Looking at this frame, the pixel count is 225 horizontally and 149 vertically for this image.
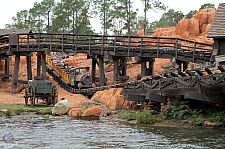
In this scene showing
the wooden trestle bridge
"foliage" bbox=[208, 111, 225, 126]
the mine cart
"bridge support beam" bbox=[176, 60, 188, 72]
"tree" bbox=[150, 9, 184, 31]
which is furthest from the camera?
"tree" bbox=[150, 9, 184, 31]

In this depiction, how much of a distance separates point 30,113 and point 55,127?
22.6 ft

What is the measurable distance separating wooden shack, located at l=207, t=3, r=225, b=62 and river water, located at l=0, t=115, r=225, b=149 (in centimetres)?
498

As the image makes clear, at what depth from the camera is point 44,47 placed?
3653 centimetres

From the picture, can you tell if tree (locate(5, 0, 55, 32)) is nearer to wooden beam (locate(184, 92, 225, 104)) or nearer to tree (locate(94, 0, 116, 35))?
tree (locate(94, 0, 116, 35))

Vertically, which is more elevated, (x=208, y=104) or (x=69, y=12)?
(x=69, y=12)

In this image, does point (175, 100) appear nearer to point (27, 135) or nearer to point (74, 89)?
point (27, 135)

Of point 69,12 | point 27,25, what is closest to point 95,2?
point 69,12

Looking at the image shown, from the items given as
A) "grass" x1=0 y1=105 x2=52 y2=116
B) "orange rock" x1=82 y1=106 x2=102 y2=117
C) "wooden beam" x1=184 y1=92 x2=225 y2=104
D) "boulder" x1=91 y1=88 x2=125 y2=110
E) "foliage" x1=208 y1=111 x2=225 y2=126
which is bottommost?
"grass" x1=0 y1=105 x2=52 y2=116

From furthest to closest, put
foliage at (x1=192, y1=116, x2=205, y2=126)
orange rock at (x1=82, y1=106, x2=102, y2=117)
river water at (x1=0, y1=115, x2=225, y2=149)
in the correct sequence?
orange rock at (x1=82, y1=106, x2=102, y2=117), foliage at (x1=192, y1=116, x2=205, y2=126), river water at (x1=0, y1=115, x2=225, y2=149)

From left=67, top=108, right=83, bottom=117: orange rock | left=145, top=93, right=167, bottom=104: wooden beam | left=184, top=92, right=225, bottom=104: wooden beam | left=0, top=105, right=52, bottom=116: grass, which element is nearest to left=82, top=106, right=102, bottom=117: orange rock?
left=67, top=108, right=83, bottom=117: orange rock

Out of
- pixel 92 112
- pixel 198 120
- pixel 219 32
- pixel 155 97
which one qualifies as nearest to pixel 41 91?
pixel 92 112

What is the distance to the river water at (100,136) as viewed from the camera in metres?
14.6

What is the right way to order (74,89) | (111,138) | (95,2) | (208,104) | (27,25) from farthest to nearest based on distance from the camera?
(27,25) → (95,2) → (74,89) → (208,104) → (111,138)

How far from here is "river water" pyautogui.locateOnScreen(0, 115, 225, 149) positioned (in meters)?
14.6
